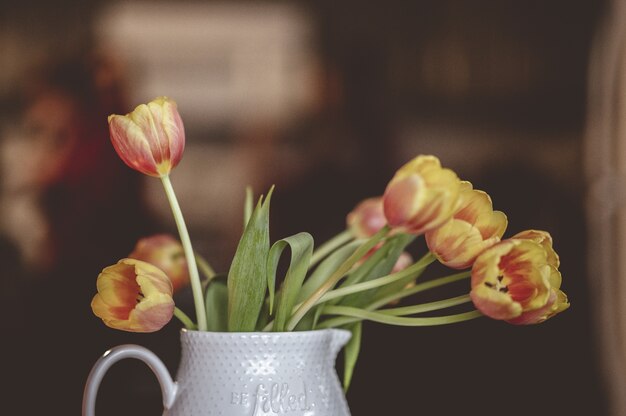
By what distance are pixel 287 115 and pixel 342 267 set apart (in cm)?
244

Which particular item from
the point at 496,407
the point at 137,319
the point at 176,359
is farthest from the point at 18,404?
the point at 137,319

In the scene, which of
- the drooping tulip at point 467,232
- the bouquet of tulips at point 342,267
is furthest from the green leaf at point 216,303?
the drooping tulip at point 467,232

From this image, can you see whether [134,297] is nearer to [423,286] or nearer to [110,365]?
[110,365]

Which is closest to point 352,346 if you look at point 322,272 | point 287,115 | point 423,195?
point 322,272

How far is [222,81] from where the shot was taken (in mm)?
2861

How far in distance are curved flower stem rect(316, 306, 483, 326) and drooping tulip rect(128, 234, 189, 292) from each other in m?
0.12

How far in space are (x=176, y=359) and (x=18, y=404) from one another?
0.46 m

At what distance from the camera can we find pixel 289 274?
46 centimetres

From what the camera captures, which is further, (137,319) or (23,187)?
(23,187)

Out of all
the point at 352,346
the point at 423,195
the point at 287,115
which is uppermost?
the point at 423,195

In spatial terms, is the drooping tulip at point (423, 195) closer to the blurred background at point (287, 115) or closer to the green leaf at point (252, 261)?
the green leaf at point (252, 261)

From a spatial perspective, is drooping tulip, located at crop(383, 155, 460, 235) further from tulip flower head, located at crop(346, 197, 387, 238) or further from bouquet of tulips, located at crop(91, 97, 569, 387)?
tulip flower head, located at crop(346, 197, 387, 238)

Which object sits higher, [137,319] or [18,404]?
[137,319]

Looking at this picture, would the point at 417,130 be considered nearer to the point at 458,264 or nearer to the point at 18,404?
the point at 18,404
